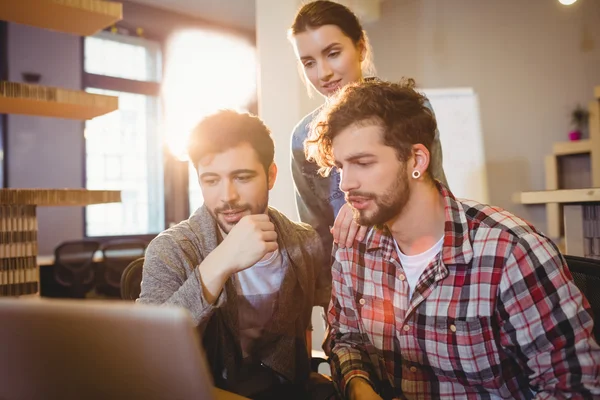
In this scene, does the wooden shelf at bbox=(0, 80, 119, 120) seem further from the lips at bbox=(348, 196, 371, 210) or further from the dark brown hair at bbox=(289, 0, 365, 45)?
the lips at bbox=(348, 196, 371, 210)

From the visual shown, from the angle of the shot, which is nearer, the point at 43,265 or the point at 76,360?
the point at 76,360

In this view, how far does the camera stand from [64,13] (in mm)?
1308

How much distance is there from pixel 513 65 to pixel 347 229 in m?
3.24

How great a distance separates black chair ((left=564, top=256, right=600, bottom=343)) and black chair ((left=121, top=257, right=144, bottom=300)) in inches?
38.1

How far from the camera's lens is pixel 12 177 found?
4.04 metres

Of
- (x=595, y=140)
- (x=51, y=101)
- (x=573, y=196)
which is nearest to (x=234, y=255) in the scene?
(x=51, y=101)

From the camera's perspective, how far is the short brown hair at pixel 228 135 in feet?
3.23

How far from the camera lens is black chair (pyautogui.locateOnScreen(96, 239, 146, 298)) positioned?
3977 millimetres

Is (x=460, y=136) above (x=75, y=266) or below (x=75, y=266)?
above

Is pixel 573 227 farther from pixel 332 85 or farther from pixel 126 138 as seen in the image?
pixel 126 138

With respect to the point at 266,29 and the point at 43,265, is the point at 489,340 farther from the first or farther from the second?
the point at 43,265

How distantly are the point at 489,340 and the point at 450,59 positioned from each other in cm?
347

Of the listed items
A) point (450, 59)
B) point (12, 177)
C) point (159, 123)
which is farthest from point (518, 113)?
point (12, 177)

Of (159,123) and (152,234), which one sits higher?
(159,123)
